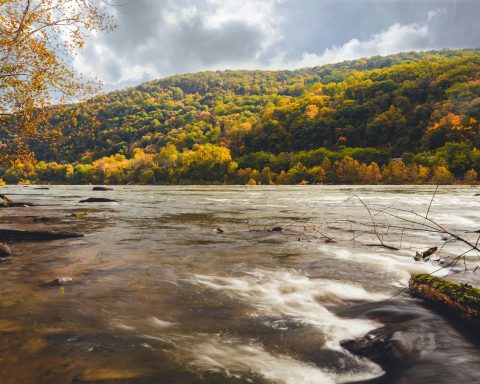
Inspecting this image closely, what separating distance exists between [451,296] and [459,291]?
15 centimetres

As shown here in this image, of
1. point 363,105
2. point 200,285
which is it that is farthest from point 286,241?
point 363,105

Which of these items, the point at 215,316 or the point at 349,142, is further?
the point at 349,142

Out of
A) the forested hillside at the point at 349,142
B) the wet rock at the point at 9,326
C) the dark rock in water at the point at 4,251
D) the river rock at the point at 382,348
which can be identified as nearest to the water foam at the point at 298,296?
the river rock at the point at 382,348

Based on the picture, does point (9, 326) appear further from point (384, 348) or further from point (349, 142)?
point (349, 142)

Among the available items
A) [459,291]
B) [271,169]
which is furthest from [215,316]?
[271,169]

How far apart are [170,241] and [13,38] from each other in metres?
13.1

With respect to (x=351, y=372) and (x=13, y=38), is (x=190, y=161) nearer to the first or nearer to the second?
(x=13, y=38)

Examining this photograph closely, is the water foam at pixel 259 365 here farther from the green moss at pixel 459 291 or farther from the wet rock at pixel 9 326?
the wet rock at pixel 9 326

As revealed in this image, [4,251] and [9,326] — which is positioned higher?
[9,326]

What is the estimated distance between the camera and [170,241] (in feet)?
43.9

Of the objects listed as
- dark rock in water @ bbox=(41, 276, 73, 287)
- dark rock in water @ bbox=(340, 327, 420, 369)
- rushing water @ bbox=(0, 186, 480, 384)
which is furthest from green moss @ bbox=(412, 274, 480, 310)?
dark rock in water @ bbox=(41, 276, 73, 287)

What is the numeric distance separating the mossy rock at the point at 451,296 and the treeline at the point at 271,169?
71347 millimetres

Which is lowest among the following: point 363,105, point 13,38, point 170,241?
point 170,241

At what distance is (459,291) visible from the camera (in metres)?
5.70
